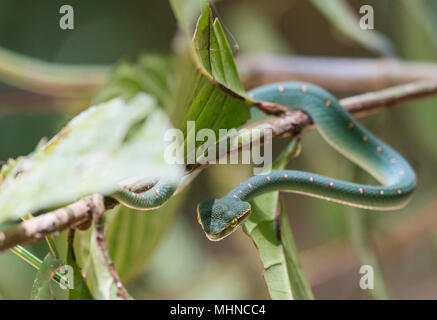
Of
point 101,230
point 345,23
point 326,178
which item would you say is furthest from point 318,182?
point 345,23

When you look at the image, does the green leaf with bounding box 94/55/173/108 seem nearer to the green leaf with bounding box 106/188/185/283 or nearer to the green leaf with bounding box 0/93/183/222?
the green leaf with bounding box 106/188/185/283

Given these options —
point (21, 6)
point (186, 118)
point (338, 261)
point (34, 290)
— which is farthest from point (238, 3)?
point (34, 290)

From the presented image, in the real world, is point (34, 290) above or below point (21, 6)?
below

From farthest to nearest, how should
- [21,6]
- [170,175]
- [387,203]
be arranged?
[21,6] < [387,203] < [170,175]

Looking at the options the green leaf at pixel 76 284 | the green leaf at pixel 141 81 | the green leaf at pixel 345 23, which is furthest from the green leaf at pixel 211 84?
the green leaf at pixel 345 23

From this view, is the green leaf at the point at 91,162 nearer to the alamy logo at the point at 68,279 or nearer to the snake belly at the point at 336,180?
the alamy logo at the point at 68,279

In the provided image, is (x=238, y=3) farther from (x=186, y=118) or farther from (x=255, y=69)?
(x=186, y=118)

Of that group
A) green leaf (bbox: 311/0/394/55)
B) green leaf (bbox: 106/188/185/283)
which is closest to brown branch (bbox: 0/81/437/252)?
green leaf (bbox: 106/188/185/283)
